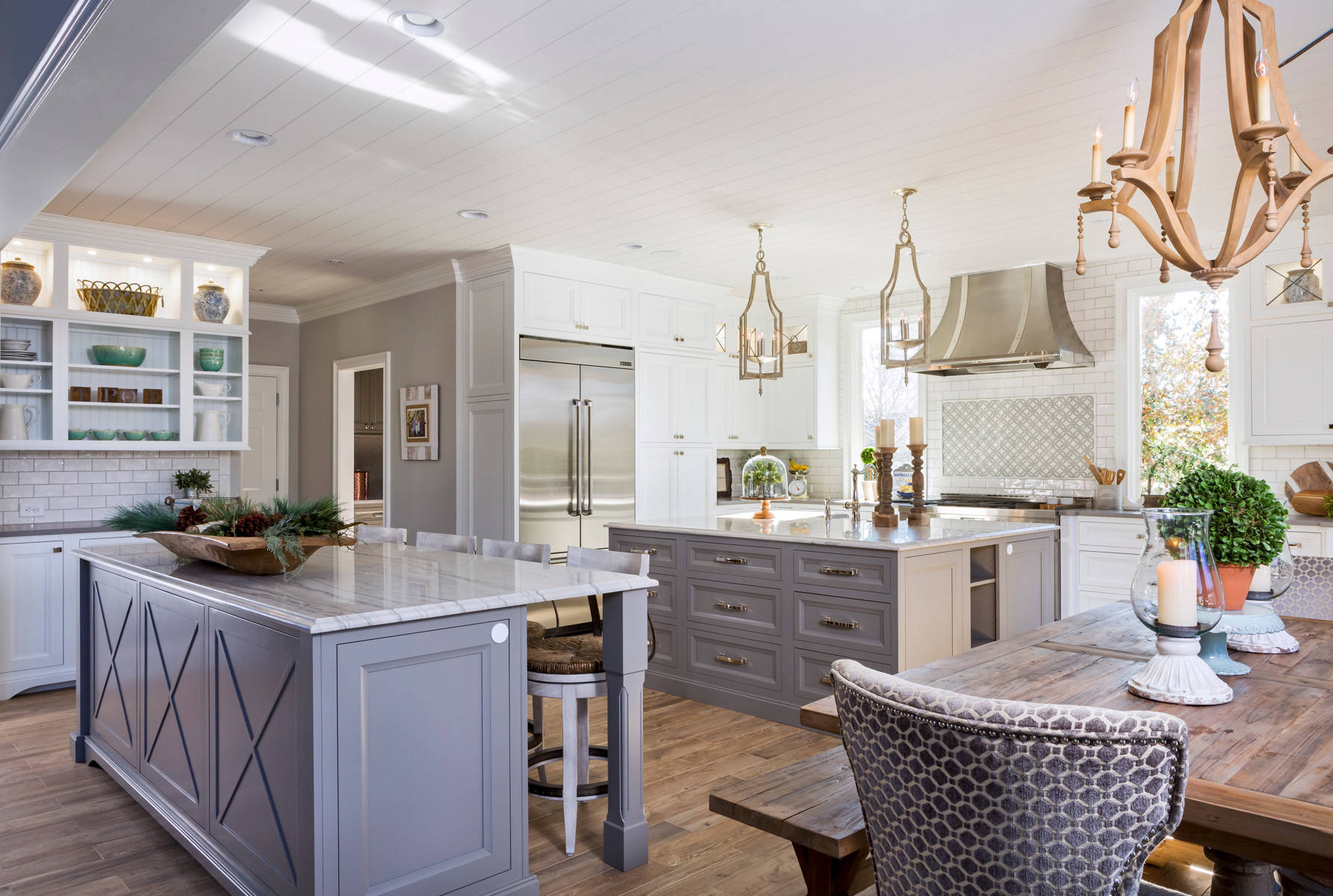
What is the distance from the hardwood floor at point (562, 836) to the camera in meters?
2.51

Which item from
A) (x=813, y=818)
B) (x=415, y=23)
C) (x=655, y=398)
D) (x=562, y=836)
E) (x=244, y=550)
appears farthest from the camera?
(x=655, y=398)

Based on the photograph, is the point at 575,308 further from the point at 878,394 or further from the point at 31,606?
the point at 31,606

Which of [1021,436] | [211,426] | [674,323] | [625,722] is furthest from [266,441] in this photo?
[1021,436]

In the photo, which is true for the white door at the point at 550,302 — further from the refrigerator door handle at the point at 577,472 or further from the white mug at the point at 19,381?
the white mug at the point at 19,381

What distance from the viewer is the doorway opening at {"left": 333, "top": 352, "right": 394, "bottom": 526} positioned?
6746mm

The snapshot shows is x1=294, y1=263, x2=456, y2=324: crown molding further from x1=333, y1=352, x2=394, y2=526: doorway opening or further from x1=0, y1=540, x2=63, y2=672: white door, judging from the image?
x1=0, y1=540, x2=63, y2=672: white door

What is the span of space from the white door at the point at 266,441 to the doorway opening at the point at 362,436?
594 mm

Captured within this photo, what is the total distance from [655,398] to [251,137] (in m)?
3.46

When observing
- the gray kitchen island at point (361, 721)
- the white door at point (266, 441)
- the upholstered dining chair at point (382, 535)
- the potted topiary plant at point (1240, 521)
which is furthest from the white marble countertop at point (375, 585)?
the white door at point (266, 441)

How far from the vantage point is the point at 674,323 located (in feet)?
21.9

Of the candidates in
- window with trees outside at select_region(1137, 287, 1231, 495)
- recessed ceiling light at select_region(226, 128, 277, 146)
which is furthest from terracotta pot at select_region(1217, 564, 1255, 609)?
window with trees outside at select_region(1137, 287, 1231, 495)

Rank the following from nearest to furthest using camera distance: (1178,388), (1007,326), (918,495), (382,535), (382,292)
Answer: (382,535) < (918,495) < (1178,388) < (1007,326) < (382,292)

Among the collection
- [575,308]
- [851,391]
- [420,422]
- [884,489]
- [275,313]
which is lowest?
[884,489]

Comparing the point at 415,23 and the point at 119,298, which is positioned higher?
the point at 415,23
